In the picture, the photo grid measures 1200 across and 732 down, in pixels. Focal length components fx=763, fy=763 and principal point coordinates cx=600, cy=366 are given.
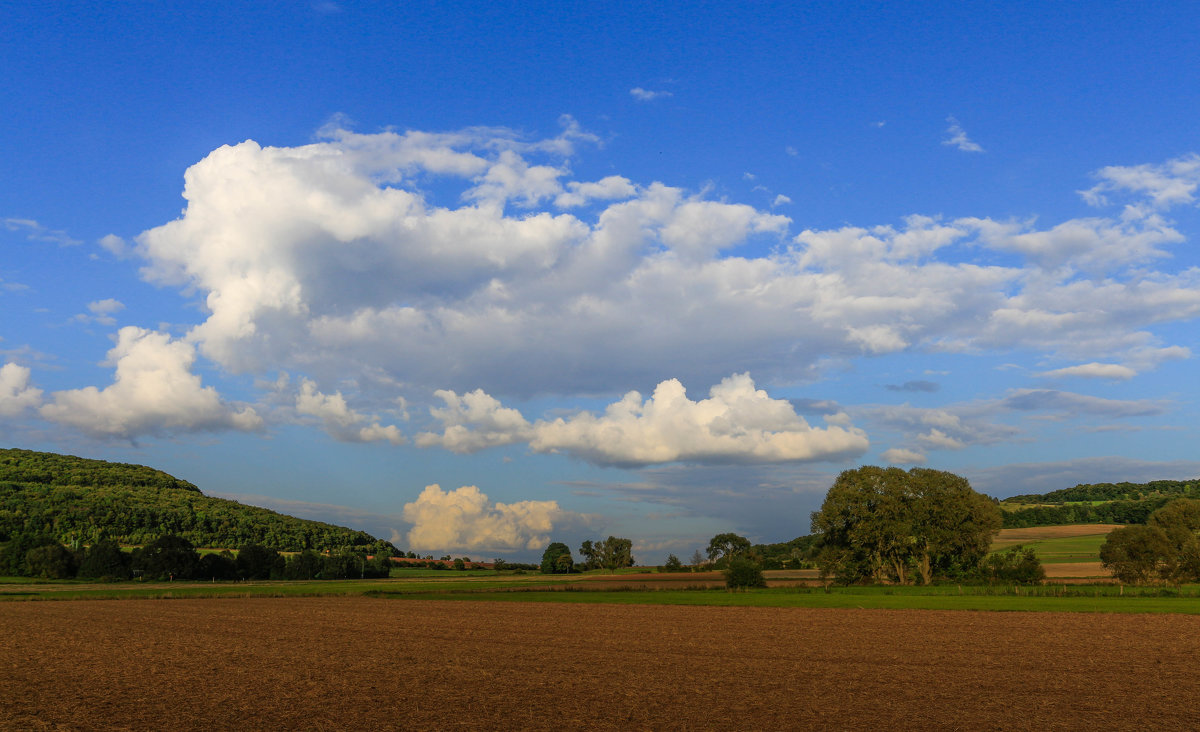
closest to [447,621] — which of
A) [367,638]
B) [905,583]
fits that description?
[367,638]

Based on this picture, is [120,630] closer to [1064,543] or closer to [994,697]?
[994,697]

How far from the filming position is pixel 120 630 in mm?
40969

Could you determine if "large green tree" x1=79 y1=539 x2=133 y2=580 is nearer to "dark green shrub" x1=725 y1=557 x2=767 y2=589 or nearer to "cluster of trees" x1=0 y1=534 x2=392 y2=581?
"cluster of trees" x1=0 y1=534 x2=392 y2=581

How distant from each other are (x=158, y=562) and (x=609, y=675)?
138843 millimetres

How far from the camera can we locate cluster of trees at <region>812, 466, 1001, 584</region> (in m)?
88.4

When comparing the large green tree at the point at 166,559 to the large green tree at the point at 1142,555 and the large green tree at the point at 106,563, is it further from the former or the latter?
the large green tree at the point at 1142,555

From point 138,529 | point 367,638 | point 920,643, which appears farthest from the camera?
point 138,529

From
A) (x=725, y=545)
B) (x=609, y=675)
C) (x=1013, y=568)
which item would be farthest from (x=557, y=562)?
(x=609, y=675)

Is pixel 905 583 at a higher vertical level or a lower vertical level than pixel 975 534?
lower

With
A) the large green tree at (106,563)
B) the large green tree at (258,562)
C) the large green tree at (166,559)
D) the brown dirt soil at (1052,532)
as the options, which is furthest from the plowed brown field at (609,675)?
the brown dirt soil at (1052,532)

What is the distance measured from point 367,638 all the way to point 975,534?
247 ft

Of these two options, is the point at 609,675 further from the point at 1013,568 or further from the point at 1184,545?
the point at 1184,545

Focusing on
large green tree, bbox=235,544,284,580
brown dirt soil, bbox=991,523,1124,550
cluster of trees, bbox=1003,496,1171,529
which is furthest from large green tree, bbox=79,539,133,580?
cluster of trees, bbox=1003,496,1171,529

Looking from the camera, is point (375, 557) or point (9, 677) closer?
point (9, 677)
